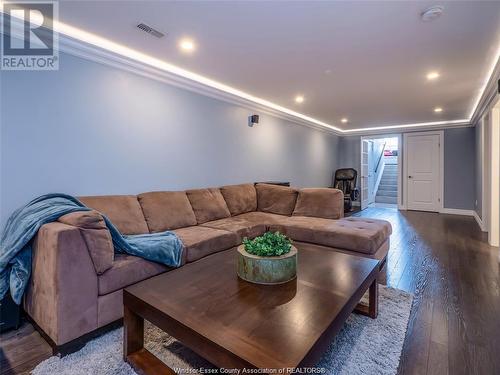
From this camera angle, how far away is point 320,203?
3.67 meters

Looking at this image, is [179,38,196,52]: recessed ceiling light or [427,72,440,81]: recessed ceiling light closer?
[179,38,196,52]: recessed ceiling light

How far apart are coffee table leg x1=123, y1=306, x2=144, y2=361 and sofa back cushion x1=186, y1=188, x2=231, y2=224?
5.67 feet

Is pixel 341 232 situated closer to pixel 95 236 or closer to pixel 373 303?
pixel 373 303

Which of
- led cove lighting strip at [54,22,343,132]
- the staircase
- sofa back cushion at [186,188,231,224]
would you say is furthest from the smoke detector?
the staircase

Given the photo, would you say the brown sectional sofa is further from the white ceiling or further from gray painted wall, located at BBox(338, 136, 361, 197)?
gray painted wall, located at BBox(338, 136, 361, 197)

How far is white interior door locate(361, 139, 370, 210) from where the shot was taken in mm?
7465

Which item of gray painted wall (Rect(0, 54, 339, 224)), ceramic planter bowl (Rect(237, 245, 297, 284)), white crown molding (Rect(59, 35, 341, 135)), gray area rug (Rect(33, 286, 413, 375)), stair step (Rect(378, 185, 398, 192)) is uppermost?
white crown molding (Rect(59, 35, 341, 135))

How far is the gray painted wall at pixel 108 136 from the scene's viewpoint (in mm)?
2170

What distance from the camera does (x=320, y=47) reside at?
256 cm

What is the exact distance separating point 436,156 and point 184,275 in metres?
7.29

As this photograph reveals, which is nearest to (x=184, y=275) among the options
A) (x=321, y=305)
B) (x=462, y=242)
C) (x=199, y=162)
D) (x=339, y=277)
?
(x=321, y=305)

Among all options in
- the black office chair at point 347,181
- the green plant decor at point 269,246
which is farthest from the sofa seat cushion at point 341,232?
the black office chair at point 347,181

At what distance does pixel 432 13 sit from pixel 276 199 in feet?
8.91

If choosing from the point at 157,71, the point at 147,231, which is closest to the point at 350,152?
the point at 157,71
